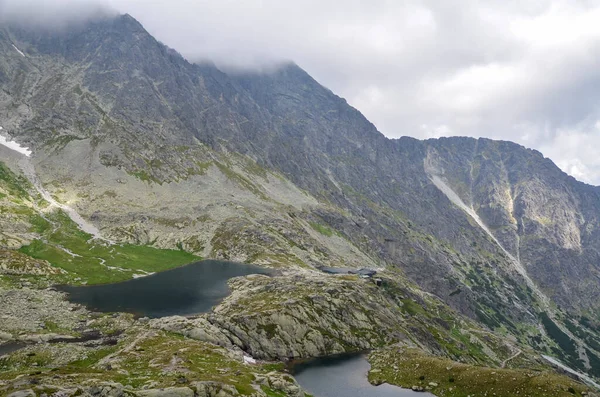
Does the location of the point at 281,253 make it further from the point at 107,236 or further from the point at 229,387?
the point at 229,387

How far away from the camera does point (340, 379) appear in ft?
242

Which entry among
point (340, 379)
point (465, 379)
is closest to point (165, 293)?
point (340, 379)

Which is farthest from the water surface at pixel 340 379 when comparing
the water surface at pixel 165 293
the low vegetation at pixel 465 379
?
the water surface at pixel 165 293

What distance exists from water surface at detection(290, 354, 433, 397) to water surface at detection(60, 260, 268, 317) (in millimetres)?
38202

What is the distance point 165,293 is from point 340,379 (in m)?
→ 70.2

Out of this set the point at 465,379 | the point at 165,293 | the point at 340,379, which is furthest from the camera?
the point at 165,293

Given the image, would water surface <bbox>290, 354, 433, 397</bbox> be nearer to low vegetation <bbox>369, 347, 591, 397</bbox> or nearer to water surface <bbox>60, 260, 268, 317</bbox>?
low vegetation <bbox>369, 347, 591, 397</bbox>

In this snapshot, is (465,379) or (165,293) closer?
(465,379)

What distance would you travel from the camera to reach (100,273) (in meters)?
135

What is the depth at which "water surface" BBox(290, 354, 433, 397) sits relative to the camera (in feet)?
217

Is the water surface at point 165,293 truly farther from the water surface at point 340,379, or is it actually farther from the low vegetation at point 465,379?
the low vegetation at point 465,379

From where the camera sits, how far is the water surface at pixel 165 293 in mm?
101250

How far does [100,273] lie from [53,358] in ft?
279

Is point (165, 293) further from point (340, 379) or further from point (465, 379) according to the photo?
point (465, 379)
